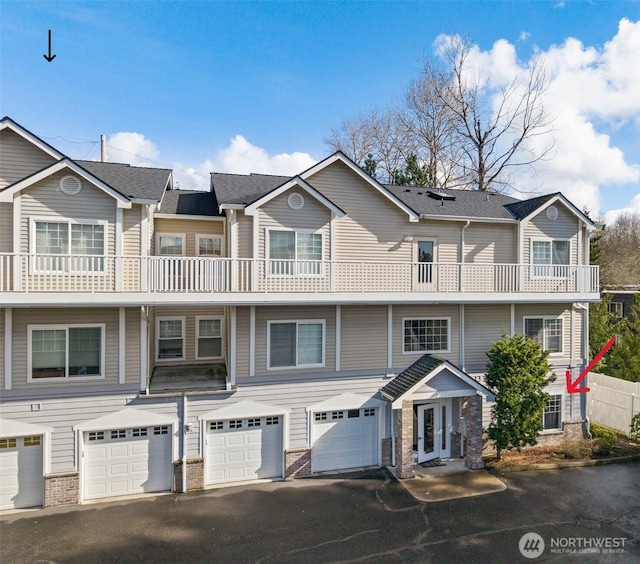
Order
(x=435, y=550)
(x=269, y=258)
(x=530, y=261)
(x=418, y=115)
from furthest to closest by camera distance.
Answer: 1. (x=418, y=115)
2. (x=530, y=261)
3. (x=269, y=258)
4. (x=435, y=550)

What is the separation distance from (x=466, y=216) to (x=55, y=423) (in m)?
13.7

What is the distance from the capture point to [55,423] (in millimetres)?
10148

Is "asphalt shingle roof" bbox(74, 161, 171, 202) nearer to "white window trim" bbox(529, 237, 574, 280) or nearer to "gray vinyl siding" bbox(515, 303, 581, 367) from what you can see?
"white window trim" bbox(529, 237, 574, 280)

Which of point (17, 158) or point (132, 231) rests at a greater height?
point (17, 158)

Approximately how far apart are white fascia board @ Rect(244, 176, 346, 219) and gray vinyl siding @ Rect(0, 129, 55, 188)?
5351 mm

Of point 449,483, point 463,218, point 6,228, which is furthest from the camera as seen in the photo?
point 463,218

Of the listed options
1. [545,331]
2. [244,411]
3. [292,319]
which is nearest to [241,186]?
[292,319]

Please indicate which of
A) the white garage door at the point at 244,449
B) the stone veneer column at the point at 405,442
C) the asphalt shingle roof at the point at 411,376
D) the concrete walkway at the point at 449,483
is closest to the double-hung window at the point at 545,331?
the asphalt shingle roof at the point at 411,376

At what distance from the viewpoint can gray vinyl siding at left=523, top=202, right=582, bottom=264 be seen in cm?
1416

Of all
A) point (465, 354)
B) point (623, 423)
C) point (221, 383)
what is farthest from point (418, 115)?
point (221, 383)

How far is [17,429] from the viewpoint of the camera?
388 inches

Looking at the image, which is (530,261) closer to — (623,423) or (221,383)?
(623,423)

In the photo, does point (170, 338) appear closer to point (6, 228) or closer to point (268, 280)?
point (268, 280)

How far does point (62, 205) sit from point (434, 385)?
447 inches
